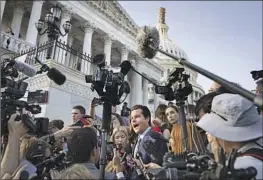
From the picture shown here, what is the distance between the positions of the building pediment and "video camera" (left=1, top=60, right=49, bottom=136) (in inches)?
907

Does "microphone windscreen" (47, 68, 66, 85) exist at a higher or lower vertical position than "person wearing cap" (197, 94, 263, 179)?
higher

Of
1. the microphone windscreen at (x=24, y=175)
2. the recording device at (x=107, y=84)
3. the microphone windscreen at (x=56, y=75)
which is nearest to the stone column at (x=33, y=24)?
the microphone windscreen at (x=56, y=75)

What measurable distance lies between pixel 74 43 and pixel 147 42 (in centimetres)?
2753

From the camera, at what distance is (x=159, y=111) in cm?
521

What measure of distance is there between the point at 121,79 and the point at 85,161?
34.8 inches

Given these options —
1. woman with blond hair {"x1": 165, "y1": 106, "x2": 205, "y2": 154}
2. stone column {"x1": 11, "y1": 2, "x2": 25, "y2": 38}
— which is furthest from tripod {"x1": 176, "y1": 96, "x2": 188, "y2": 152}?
stone column {"x1": 11, "y1": 2, "x2": 25, "y2": 38}

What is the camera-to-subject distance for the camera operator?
8.30ft

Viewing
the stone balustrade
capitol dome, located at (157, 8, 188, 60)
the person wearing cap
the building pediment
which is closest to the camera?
the person wearing cap

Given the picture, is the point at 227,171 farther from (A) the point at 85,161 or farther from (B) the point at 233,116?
(A) the point at 85,161

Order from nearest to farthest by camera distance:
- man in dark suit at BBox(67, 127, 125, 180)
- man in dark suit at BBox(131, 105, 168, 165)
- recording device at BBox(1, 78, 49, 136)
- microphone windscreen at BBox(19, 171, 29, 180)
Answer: microphone windscreen at BBox(19, 171, 29, 180) < man in dark suit at BBox(67, 127, 125, 180) < recording device at BBox(1, 78, 49, 136) < man in dark suit at BBox(131, 105, 168, 165)

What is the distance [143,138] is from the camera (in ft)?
10.8

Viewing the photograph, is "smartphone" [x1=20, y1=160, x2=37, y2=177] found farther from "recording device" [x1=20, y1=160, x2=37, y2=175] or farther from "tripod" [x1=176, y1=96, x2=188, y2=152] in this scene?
"tripod" [x1=176, y1=96, x2=188, y2=152]

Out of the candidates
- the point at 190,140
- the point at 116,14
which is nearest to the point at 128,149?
the point at 190,140

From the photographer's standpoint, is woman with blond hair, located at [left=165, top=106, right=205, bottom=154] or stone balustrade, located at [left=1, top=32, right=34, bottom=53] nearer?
woman with blond hair, located at [left=165, top=106, right=205, bottom=154]
